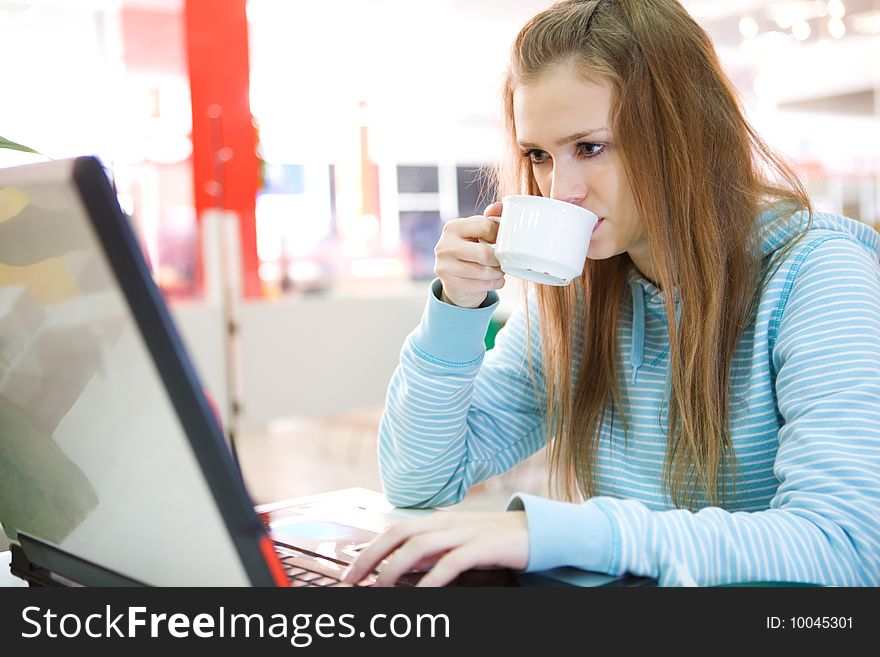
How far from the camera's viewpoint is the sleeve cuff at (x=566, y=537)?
0.61m

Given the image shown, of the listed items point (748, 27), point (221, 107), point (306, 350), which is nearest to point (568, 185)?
point (306, 350)

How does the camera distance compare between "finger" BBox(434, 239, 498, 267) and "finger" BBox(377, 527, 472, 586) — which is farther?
"finger" BBox(434, 239, 498, 267)

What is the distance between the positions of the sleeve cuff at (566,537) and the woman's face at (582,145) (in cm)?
42

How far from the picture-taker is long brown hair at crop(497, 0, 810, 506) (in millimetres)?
940

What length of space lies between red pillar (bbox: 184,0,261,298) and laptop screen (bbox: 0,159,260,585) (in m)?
3.75

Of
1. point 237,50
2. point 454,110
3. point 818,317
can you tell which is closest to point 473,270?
point 818,317

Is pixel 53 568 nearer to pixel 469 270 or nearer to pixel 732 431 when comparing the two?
pixel 469 270

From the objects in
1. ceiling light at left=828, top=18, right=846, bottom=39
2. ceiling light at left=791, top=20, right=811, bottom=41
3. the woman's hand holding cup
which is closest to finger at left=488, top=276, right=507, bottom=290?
the woman's hand holding cup

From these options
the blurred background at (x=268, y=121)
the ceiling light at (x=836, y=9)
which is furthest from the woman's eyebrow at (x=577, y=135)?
the ceiling light at (x=836, y=9)

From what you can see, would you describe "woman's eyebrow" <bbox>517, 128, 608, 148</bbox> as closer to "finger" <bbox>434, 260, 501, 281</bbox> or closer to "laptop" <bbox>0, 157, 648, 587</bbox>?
"finger" <bbox>434, 260, 501, 281</bbox>

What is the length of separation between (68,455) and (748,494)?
0.69 m

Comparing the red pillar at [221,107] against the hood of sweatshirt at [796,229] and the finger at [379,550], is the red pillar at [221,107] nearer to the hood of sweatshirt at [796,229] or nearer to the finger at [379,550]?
the hood of sweatshirt at [796,229]

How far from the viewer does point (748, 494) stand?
3.06 feet

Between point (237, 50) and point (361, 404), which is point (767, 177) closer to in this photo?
point (361, 404)
